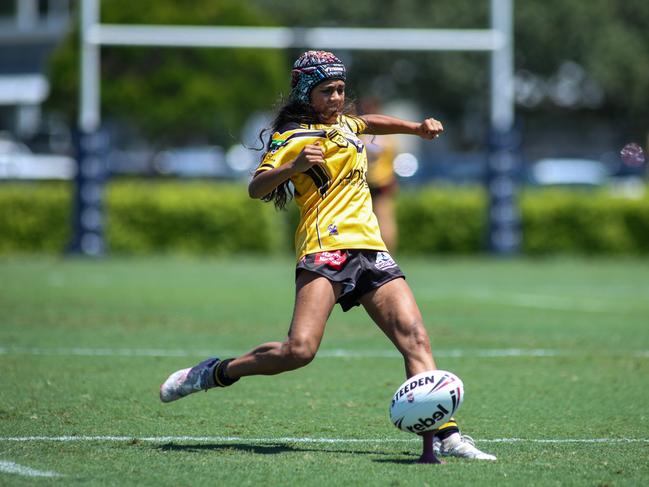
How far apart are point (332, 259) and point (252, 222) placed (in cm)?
1854

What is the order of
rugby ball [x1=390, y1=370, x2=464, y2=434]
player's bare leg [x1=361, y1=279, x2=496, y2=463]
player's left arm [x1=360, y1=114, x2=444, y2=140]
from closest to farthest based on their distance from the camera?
1. rugby ball [x1=390, y1=370, x2=464, y2=434]
2. player's bare leg [x1=361, y1=279, x2=496, y2=463]
3. player's left arm [x1=360, y1=114, x2=444, y2=140]

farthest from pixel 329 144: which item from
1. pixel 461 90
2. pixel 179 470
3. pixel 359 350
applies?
pixel 461 90

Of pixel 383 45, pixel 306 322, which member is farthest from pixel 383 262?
pixel 383 45

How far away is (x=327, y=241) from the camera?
6438mm

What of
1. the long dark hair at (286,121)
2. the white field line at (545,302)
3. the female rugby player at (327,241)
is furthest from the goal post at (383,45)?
the female rugby player at (327,241)

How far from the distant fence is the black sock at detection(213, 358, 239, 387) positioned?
17792 millimetres

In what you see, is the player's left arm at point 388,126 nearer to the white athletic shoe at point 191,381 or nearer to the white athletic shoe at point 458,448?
the white athletic shoe at point 191,381

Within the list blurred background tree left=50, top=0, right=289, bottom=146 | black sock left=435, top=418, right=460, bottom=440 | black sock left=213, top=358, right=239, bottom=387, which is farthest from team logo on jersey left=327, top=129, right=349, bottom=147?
blurred background tree left=50, top=0, right=289, bottom=146

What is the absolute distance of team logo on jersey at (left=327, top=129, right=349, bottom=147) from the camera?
6582 millimetres

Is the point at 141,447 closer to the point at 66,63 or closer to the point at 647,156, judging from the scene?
the point at 647,156

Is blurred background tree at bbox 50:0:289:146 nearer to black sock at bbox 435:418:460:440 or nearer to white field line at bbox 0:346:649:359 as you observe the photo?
white field line at bbox 0:346:649:359

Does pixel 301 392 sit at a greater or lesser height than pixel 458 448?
lesser

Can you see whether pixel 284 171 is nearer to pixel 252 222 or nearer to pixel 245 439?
pixel 245 439

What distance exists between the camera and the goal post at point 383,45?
74.9 ft
